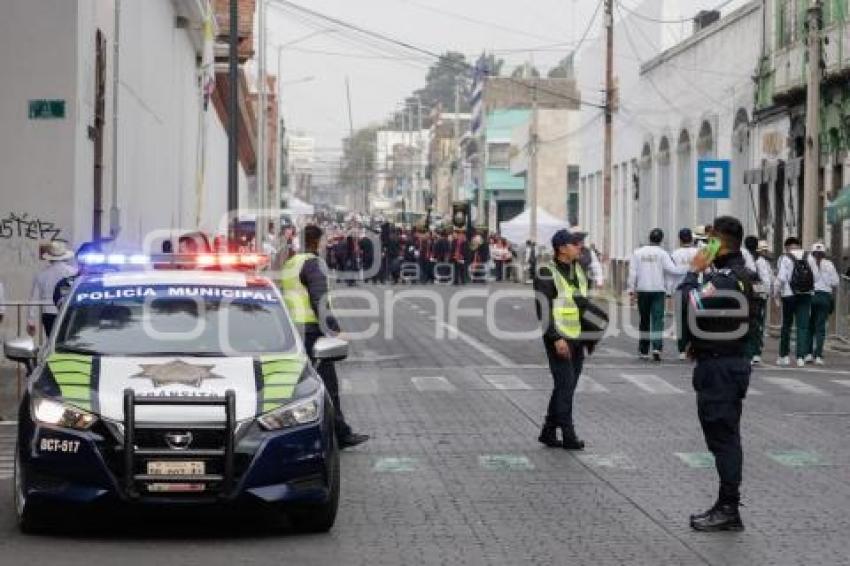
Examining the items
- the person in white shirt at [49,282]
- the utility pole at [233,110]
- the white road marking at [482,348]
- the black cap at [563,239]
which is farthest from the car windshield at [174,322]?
the utility pole at [233,110]

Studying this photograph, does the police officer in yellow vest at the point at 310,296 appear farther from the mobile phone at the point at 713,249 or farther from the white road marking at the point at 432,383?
the white road marking at the point at 432,383

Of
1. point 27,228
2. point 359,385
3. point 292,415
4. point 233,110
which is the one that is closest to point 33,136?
point 27,228

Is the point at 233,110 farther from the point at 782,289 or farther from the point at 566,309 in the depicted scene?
the point at 566,309

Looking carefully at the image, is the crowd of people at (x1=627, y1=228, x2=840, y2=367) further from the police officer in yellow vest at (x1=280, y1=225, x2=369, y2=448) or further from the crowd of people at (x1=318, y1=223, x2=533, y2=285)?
the crowd of people at (x1=318, y1=223, x2=533, y2=285)

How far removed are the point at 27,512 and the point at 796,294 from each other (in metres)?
16.0

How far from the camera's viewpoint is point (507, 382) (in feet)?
68.8

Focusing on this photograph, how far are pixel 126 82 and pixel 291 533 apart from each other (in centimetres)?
2131

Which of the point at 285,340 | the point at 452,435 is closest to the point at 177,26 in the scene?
the point at 452,435

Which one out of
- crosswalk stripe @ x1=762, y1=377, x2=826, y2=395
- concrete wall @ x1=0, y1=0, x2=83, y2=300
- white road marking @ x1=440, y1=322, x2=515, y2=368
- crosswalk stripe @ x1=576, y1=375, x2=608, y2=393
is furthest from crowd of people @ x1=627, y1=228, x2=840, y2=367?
concrete wall @ x1=0, y1=0, x2=83, y2=300

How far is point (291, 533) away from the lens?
33.9 feet

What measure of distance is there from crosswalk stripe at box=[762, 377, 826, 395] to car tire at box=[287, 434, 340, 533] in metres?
10.8

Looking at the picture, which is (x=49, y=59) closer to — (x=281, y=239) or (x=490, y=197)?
(x=281, y=239)

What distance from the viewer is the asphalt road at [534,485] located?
9711mm

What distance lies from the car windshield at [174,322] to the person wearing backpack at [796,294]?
1360 centimetres
